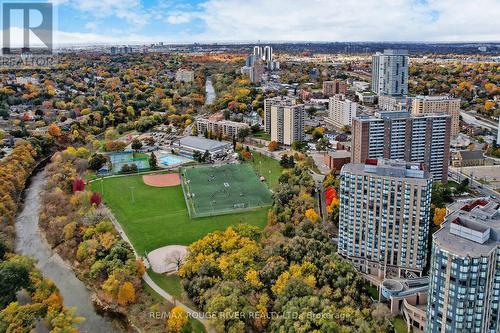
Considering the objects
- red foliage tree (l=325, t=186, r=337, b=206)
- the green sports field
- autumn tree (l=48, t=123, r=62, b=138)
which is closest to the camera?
the green sports field

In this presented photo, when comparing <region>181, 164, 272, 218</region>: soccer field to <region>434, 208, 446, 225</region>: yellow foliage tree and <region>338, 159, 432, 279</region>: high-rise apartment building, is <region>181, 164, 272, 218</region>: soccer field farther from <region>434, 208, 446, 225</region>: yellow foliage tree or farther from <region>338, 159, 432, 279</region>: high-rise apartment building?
<region>434, 208, 446, 225</region>: yellow foliage tree

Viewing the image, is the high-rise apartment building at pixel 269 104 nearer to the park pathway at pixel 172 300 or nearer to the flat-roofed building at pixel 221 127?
the flat-roofed building at pixel 221 127

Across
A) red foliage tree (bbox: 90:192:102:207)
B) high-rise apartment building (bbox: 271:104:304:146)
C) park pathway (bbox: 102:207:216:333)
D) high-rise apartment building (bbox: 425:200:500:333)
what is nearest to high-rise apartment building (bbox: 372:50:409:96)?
high-rise apartment building (bbox: 271:104:304:146)

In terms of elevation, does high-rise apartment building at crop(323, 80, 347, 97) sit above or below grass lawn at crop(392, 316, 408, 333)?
above

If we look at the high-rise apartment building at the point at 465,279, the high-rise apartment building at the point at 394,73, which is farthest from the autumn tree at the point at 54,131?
the high-rise apartment building at the point at 394,73

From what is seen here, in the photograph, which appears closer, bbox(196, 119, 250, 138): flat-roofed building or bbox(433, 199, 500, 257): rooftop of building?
bbox(433, 199, 500, 257): rooftop of building

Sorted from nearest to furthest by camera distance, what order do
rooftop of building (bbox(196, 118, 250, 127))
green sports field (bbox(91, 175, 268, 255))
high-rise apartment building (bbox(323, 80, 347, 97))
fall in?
green sports field (bbox(91, 175, 268, 255)) → rooftop of building (bbox(196, 118, 250, 127)) → high-rise apartment building (bbox(323, 80, 347, 97))

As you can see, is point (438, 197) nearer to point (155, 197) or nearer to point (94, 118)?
point (155, 197)
